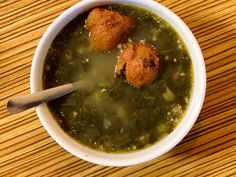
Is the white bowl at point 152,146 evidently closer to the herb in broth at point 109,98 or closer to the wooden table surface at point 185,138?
the herb in broth at point 109,98

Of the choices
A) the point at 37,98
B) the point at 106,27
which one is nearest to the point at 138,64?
the point at 106,27

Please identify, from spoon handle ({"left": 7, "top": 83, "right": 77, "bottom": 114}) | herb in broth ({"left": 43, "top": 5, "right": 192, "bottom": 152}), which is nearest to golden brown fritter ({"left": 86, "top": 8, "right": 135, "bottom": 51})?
herb in broth ({"left": 43, "top": 5, "right": 192, "bottom": 152})

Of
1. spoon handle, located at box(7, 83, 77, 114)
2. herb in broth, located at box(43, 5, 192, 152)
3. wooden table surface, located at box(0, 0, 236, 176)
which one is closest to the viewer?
spoon handle, located at box(7, 83, 77, 114)

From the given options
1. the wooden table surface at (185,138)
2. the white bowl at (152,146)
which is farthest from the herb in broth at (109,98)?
the wooden table surface at (185,138)

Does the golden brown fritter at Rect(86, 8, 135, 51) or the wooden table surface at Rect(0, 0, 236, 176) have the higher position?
the golden brown fritter at Rect(86, 8, 135, 51)

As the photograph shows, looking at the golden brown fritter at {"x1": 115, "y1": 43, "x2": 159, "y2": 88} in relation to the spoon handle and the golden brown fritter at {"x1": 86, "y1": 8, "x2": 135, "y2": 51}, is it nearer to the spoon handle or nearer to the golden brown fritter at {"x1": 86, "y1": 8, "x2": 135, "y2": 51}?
the golden brown fritter at {"x1": 86, "y1": 8, "x2": 135, "y2": 51}

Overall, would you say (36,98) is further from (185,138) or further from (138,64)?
(185,138)

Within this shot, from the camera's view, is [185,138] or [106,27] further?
[185,138]
